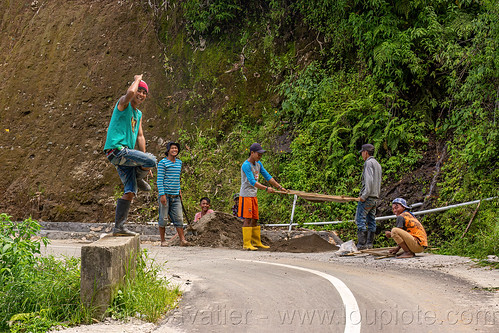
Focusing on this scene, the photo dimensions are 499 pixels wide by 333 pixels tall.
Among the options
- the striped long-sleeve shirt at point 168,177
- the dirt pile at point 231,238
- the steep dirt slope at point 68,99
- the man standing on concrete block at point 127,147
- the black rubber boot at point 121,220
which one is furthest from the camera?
the steep dirt slope at point 68,99

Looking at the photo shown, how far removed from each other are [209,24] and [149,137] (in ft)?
17.6

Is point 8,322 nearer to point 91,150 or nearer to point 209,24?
point 91,150

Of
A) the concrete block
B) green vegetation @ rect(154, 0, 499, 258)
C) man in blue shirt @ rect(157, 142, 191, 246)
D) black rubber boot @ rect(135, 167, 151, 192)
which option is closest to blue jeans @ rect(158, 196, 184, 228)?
man in blue shirt @ rect(157, 142, 191, 246)

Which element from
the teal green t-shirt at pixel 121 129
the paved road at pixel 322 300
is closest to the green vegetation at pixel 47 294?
the paved road at pixel 322 300

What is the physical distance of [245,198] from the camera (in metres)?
12.5

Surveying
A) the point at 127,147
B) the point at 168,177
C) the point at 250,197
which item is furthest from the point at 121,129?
the point at 168,177

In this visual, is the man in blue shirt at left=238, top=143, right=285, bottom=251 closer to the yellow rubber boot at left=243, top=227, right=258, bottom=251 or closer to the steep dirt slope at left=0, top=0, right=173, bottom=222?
the yellow rubber boot at left=243, top=227, right=258, bottom=251

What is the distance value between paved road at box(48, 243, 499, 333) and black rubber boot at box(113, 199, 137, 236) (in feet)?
3.42

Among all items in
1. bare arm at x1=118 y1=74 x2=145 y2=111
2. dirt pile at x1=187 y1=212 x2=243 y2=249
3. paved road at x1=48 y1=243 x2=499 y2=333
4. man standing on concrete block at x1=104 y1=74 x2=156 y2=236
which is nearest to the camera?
paved road at x1=48 y1=243 x2=499 y2=333

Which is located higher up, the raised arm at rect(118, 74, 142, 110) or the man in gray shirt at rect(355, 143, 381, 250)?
the raised arm at rect(118, 74, 142, 110)

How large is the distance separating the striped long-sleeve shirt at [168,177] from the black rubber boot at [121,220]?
5139mm

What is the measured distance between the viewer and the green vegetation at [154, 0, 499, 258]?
42.3 feet

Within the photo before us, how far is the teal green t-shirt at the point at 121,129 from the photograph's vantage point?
739 centimetres

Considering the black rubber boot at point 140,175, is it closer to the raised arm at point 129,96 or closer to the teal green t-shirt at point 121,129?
the teal green t-shirt at point 121,129
